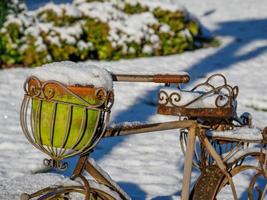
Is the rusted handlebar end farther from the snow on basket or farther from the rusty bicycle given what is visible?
the snow on basket

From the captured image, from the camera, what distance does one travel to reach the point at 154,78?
3008mm

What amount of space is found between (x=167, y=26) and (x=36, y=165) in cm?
593

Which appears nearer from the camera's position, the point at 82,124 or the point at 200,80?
the point at 82,124

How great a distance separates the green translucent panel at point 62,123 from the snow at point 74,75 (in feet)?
0.25

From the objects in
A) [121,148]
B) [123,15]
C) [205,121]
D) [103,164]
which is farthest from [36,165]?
[123,15]

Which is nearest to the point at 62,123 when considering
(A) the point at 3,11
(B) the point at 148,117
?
(B) the point at 148,117

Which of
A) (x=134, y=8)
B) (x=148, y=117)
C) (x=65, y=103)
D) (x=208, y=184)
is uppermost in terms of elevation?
(x=134, y=8)

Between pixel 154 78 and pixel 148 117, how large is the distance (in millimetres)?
4010

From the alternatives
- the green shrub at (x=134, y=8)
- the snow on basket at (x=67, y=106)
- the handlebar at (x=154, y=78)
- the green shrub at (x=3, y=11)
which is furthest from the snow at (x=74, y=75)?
the green shrub at (x=134, y=8)

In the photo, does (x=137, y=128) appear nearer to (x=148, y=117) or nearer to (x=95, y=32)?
(x=148, y=117)

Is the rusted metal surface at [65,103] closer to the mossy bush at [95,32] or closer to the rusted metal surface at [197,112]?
the rusted metal surface at [197,112]

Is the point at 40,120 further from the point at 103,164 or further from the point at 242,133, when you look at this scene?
the point at 103,164

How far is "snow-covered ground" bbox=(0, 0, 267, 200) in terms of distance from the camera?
482 cm

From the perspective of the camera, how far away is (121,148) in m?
5.81
